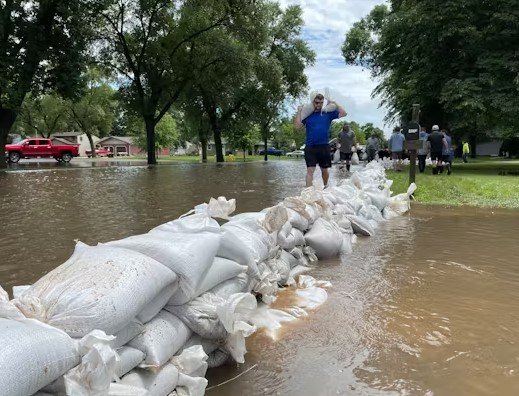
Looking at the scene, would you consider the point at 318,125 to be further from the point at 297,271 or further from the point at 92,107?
the point at 92,107

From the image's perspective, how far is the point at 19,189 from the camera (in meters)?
10.5

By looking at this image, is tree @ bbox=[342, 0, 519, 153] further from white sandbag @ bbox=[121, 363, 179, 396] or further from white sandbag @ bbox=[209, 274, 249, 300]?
white sandbag @ bbox=[121, 363, 179, 396]

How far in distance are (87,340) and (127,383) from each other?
27cm

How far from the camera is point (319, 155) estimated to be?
728 centimetres

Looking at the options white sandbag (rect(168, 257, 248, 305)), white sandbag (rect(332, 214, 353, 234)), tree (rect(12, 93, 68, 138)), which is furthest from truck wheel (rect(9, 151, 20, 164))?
white sandbag (rect(168, 257, 248, 305))

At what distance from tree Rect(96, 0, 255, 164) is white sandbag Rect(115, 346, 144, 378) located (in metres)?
23.5

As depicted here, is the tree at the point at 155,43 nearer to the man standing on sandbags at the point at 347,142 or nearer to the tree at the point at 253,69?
the tree at the point at 253,69

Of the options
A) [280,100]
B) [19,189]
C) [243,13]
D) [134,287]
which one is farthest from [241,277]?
[280,100]

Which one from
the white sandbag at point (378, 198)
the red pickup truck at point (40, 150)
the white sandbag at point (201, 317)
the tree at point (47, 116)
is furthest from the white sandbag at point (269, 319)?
the tree at point (47, 116)

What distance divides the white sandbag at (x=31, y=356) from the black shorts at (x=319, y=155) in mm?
5949

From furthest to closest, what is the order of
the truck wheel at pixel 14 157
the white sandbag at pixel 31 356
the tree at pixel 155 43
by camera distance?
→ the truck wheel at pixel 14 157 → the tree at pixel 155 43 → the white sandbag at pixel 31 356

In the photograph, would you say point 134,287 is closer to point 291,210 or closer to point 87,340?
point 87,340

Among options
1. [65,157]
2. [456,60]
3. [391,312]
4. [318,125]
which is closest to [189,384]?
[391,312]

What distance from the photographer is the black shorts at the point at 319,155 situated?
7.22 m
